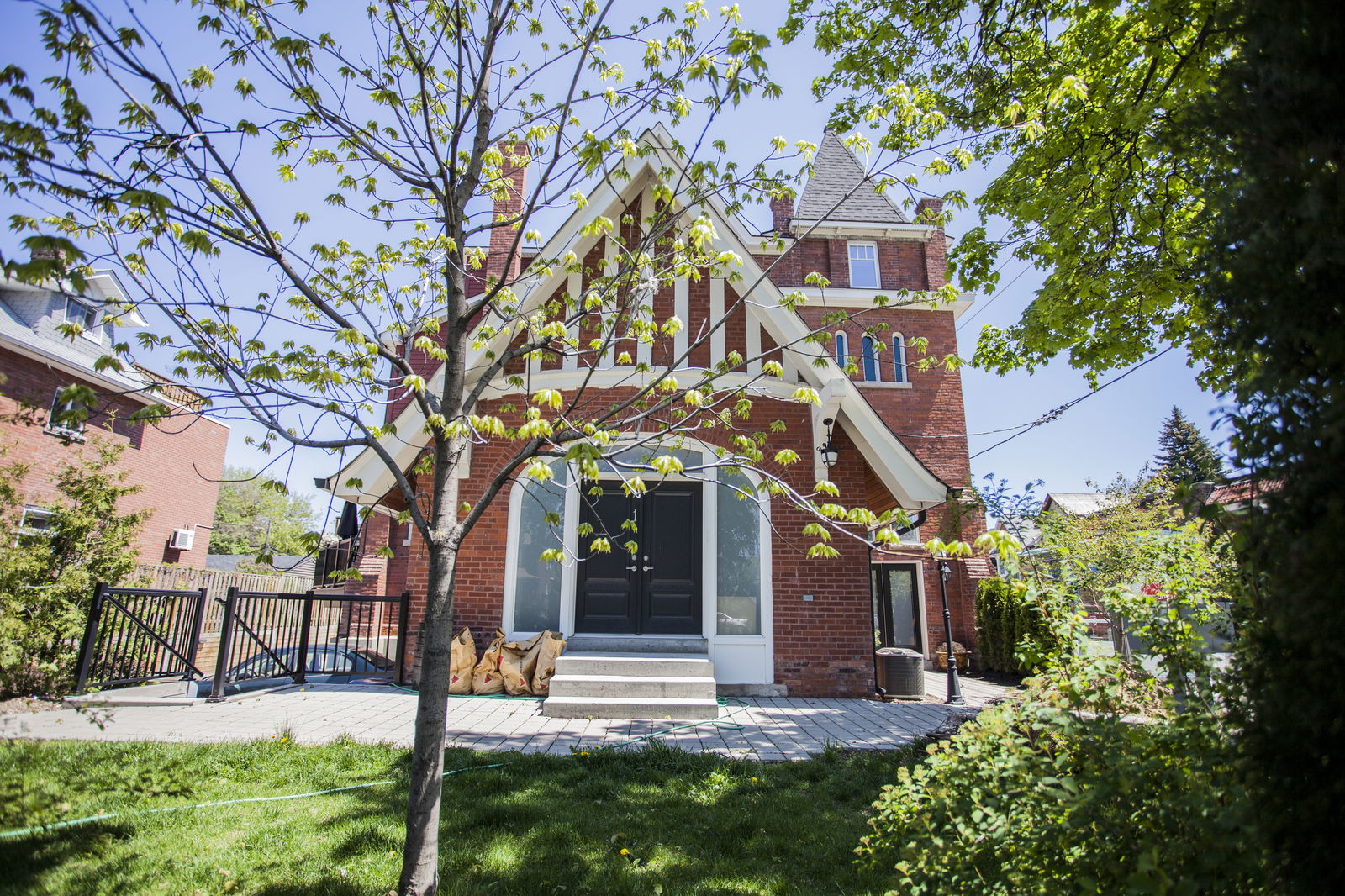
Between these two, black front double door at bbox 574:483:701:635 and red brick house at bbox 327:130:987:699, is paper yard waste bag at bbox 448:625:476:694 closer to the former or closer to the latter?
red brick house at bbox 327:130:987:699

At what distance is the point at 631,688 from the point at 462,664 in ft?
7.53

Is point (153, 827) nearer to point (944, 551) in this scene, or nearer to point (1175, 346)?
point (944, 551)

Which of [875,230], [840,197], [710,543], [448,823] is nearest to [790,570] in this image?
[710,543]

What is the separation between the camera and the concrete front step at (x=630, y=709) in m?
7.34

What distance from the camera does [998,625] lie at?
508 inches

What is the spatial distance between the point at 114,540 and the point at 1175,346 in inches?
505

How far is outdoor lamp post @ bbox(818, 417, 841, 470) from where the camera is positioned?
8.38 meters

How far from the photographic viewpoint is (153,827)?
3408mm

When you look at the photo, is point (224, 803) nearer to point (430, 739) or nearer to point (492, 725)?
point (430, 739)

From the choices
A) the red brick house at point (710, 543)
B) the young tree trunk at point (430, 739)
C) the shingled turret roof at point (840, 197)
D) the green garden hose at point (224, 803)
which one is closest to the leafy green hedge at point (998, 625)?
the red brick house at point (710, 543)

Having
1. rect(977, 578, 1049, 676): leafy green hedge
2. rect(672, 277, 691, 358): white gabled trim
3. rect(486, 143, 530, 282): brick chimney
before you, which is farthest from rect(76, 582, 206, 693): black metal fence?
rect(977, 578, 1049, 676): leafy green hedge

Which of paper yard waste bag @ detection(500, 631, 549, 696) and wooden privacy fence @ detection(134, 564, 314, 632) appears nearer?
paper yard waste bag @ detection(500, 631, 549, 696)

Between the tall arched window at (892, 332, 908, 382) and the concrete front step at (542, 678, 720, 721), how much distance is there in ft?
38.6

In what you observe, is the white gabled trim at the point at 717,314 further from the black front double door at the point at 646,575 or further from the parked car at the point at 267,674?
the parked car at the point at 267,674
